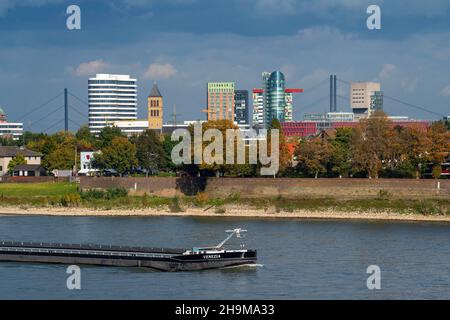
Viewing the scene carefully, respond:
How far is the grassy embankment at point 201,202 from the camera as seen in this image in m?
67.6

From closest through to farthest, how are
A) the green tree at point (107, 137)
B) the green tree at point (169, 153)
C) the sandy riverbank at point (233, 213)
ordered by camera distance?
the sandy riverbank at point (233, 213) → the green tree at point (169, 153) → the green tree at point (107, 137)

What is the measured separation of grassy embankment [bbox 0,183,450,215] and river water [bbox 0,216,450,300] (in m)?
4.42

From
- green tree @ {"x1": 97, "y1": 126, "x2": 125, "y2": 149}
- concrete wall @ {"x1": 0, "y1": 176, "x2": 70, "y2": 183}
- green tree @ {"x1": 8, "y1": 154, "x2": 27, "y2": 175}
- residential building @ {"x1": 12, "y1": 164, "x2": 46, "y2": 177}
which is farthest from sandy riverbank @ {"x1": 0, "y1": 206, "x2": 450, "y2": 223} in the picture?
green tree @ {"x1": 97, "y1": 126, "x2": 125, "y2": 149}

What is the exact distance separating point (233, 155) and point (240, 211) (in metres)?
6.53

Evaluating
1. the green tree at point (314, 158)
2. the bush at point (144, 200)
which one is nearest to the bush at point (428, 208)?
the green tree at point (314, 158)

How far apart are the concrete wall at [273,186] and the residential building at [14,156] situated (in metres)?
19.4

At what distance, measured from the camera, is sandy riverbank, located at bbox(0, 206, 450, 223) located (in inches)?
2594

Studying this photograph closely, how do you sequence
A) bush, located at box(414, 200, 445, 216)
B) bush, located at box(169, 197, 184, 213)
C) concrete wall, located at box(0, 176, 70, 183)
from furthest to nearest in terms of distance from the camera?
concrete wall, located at box(0, 176, 70, 183) → bush, located at box(169, 197, 184, 213) → bush, located at box(414, 200, 445, 216)

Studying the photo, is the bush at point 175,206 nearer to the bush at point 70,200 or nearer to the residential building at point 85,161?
the bush at point 70,200

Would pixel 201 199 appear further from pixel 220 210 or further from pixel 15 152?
pixel 15 152

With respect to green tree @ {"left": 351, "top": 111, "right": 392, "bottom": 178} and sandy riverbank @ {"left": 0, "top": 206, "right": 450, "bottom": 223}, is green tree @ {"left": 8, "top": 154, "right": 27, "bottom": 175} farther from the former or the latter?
green tree @ {"left": 351, "top": 111, "right": 392, "bottom": 178}

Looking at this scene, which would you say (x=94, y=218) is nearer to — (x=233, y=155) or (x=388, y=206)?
(x=233, y=155)
